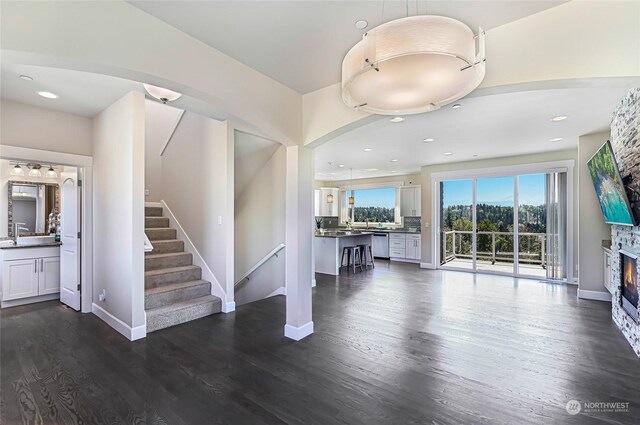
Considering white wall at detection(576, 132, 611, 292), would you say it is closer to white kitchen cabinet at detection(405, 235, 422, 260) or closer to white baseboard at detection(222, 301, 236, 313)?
white kitchen cabinet at detection(405, 235, 422, 260)

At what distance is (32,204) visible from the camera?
16.6 feet

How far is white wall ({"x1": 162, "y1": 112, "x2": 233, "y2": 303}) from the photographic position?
4.23 meters

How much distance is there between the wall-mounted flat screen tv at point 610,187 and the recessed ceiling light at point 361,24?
9.72ft

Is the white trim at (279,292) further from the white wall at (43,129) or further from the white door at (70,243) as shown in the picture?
the white wall at (43,129)

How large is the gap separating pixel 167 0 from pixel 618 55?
8.93ft

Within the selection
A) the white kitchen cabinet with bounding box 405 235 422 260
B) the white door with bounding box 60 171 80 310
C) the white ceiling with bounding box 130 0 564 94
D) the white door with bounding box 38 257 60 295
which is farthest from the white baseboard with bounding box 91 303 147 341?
the white kitchen cabinet with bounding box 405 235 422 260

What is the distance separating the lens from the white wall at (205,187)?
4.23 m

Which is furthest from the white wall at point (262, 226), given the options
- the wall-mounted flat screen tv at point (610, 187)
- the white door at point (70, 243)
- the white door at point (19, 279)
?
the wall-mounted flat screen tv at point (610, 187)

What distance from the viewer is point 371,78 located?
5.20 ft

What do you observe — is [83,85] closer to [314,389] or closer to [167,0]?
[167,0]

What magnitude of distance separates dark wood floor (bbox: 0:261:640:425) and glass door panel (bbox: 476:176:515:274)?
257 centimetres

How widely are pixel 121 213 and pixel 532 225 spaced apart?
7658 mm

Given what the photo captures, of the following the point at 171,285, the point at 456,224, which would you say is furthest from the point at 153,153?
the point at 456,224

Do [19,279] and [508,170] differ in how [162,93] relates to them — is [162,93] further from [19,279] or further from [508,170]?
[508,170]
